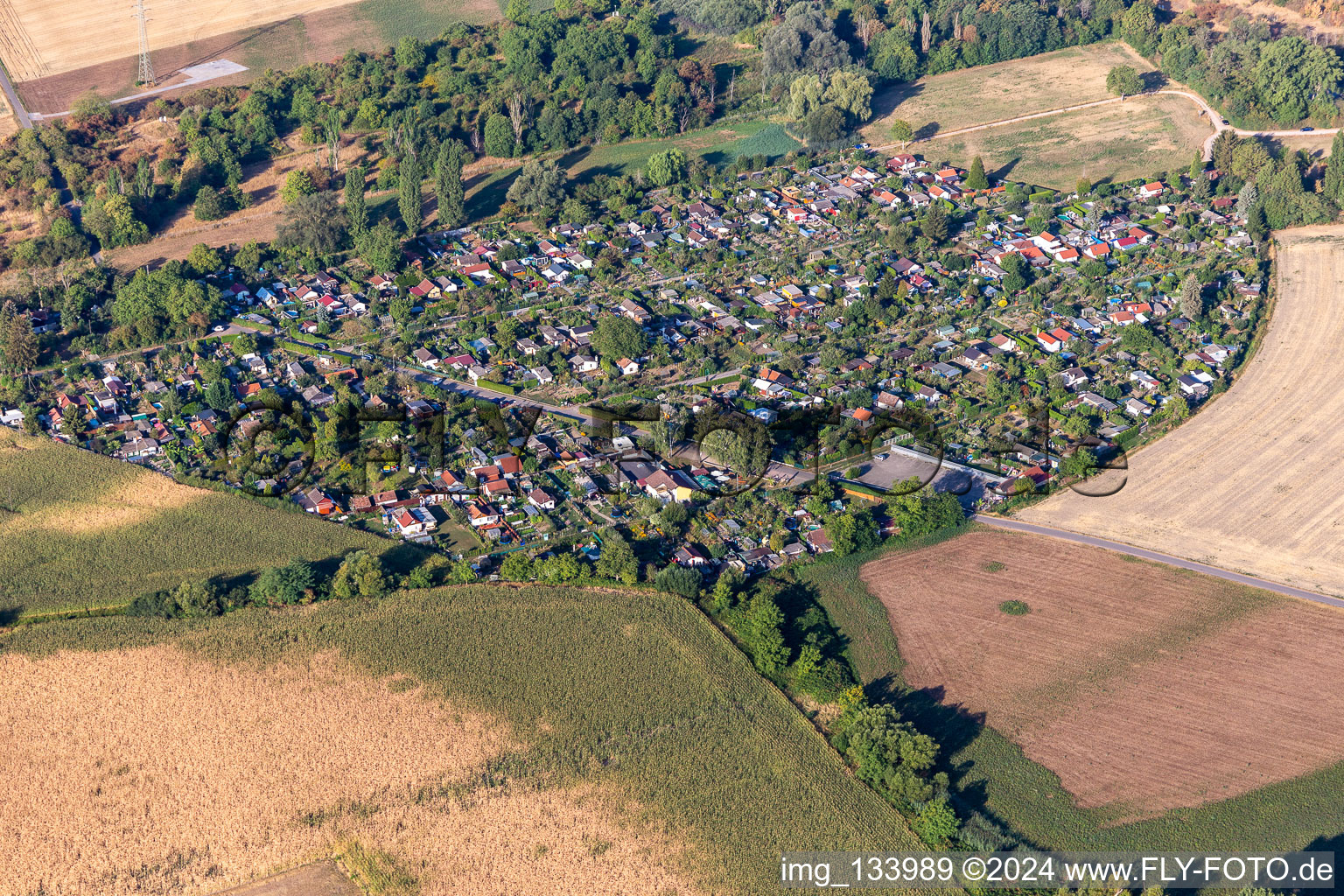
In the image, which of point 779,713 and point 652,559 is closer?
point 779,713

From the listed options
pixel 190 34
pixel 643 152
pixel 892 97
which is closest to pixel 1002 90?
pixel 892 97

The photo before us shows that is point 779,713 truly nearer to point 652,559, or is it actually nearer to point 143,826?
point 652,559

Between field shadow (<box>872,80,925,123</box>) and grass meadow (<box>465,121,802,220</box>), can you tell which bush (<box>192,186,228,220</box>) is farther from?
field shadow (<box>872,80,925,123</box>)

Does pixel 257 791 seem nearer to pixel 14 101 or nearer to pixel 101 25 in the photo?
pixel 14 101

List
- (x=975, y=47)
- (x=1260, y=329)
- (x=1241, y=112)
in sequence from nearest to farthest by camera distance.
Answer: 1. (x=1260, y=329)
2. (x=1241, y=112)
3. (x=975, y=47)

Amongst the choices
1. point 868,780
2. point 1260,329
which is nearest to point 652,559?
point 868,780
